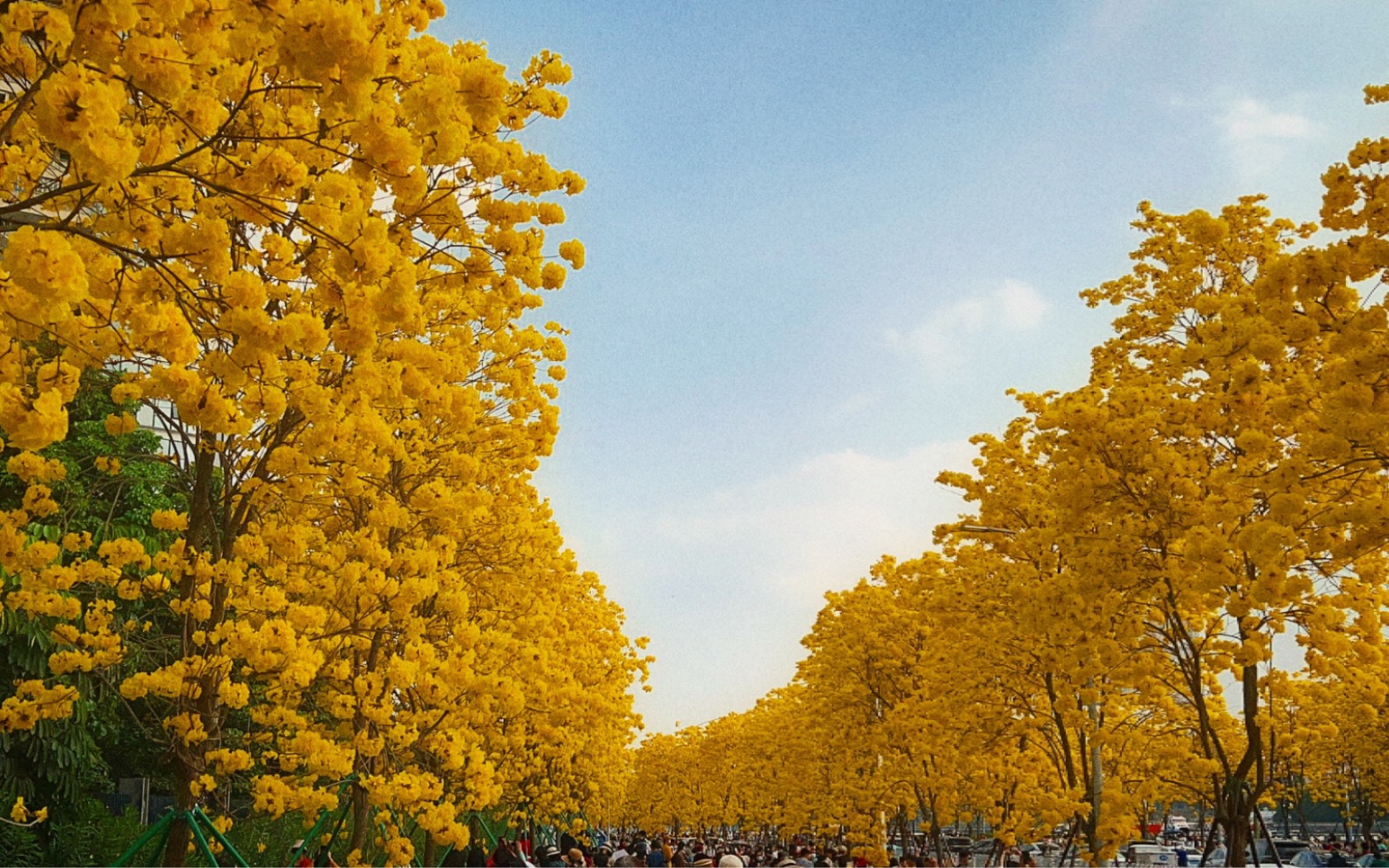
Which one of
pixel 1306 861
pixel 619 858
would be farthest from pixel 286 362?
pixel 1306 861

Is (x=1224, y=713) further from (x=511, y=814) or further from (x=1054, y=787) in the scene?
(x=511, y=814)

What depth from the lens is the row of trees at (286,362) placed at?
161 inches

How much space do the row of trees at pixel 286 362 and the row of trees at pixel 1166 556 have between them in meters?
5.33

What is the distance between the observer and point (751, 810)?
5869 centimetres

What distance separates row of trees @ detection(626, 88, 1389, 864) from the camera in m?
7.66

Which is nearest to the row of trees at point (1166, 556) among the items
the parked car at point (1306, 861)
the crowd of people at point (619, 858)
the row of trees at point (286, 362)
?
the crowd of people at point (619, 858)

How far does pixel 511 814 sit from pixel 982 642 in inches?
592

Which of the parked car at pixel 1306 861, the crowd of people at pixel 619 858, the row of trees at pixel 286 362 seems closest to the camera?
the row of trees at pixel 286 362

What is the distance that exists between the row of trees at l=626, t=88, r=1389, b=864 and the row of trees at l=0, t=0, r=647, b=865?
5333 mm

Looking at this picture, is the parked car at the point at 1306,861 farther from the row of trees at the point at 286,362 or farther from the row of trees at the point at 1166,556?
the row of trees at the point at 286,362

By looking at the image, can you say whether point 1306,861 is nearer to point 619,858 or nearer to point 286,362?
point 619,858

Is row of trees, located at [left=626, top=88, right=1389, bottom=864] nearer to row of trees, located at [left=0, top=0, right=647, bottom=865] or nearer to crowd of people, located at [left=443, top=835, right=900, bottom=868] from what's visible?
crowd of people, located at [left=443, top=835, right=900, bottom=868]

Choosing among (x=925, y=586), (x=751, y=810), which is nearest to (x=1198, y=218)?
(x=925, y=586)

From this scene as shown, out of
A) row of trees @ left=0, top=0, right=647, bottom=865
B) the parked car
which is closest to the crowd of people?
row of trees @ left=0, top=0, right=647, bottom=865
